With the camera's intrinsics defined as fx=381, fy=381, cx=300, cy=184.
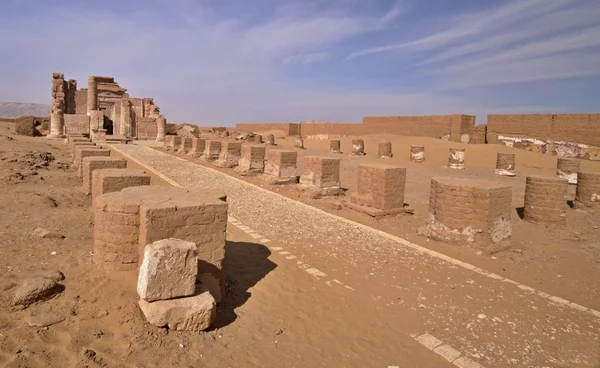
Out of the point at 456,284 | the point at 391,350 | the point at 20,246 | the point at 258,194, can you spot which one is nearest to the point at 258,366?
the point at 391,350

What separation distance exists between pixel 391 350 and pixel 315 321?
2.89 ft

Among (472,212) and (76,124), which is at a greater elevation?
(76,124)

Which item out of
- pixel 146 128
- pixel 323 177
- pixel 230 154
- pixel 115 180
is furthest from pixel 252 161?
pixel 146 128

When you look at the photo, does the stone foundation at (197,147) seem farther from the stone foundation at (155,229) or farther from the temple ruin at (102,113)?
the stone foundation at (155,229)

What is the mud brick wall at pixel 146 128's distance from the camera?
30355 millimetres

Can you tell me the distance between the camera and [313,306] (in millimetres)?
4652

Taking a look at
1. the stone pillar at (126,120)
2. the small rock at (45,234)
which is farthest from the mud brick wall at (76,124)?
the small rock at (45,234)

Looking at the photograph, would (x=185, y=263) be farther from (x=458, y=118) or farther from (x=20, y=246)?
(x=458, y=118)

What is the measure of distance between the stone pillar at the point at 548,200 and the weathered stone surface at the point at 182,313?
8.59 meters

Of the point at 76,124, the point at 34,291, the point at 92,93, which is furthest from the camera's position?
the point at 92,93

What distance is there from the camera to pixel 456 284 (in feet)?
17.8

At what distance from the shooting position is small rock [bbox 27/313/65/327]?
11.1 feet

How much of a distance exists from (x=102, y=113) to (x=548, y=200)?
26.3 meters

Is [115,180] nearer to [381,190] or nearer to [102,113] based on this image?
[381,190]
